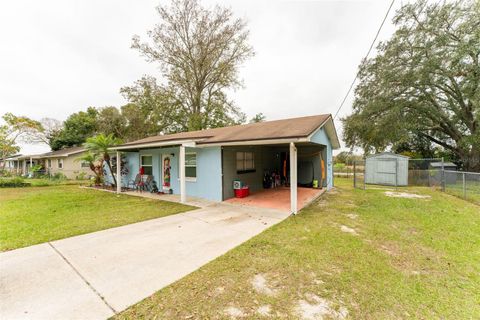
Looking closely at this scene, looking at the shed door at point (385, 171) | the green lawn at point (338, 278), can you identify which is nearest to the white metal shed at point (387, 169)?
the shed door at point (385, 171)

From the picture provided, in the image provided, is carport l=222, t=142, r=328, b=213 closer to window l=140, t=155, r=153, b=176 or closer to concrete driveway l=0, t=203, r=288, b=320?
concrete driveway l=0, t=203, r=288, b=320

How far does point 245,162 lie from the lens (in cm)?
918

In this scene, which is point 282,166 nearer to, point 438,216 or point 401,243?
point 438,216

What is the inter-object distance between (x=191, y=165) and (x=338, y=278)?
7.25 meters

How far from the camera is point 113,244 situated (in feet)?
12.9

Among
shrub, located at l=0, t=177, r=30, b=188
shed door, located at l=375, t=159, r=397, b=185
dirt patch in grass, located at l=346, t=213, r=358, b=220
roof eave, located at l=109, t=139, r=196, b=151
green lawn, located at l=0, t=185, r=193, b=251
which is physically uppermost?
roof eave, located at l=109, t=139, r=196, b=151

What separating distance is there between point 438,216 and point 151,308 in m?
7.67

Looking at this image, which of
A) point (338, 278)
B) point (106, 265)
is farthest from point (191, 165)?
point (338, 278)

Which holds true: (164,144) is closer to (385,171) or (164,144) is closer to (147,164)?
(147,164)

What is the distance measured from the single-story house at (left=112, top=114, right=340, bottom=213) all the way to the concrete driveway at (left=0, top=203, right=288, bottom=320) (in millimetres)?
2631

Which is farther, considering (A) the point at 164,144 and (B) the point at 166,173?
(B) the point at 166,173

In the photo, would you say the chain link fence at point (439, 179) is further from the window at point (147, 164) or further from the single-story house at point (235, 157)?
the window at point (147, 164)

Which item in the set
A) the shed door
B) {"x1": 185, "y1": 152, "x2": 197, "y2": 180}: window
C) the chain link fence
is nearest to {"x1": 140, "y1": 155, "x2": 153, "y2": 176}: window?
{"x1": 185, "y1": 152, "x2": 197, "y2": 180}: window

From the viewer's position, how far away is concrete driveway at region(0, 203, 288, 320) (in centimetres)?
225
